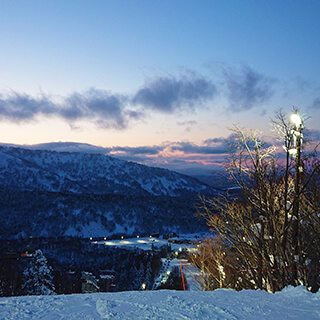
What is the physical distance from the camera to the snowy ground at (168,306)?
5.87 metres

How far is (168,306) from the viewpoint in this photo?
6469 mm

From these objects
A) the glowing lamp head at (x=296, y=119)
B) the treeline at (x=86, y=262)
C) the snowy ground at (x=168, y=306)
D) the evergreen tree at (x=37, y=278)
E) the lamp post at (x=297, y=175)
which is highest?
the glowing lamp head at (x=296, y=119)

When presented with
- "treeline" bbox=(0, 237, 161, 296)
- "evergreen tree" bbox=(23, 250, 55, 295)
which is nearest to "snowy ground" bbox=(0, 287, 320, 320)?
"evergreen tree" bbox=(23, 250, 55, 295)

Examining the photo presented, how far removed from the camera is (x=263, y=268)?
34.2 feet

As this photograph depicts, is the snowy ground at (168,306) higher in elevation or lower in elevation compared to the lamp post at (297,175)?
lower

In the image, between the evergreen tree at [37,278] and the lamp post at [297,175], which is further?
the evergreen tree at [37,278]

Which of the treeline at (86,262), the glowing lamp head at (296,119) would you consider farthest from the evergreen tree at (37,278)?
the glowing lamp head at (296,119)

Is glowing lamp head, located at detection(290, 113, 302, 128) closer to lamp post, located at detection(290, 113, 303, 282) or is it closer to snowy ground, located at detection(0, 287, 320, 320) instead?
lamp post, located at detection(290, 113, 303, 282)

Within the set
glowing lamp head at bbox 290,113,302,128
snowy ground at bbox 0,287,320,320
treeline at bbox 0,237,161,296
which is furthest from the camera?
treeline at bbox 0,237,161,296

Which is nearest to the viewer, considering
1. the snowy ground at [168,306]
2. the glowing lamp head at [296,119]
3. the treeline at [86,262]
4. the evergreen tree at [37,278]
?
the snowy ground at [168,306]

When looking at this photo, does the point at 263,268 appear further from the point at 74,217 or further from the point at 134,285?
the point at 74,217

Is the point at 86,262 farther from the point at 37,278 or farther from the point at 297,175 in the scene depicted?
the point at 297,175

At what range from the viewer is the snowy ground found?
5867 mm

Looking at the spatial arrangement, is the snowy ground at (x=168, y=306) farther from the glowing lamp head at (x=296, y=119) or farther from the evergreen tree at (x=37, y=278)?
the evergreen tree at (x=37, y=278)
